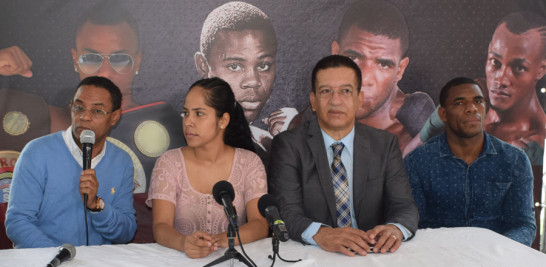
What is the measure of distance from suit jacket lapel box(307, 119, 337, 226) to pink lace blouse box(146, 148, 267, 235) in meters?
0.31

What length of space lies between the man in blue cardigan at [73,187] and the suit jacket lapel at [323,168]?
3.51 feet

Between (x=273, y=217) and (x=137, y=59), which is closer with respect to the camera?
(x=273, y=217)

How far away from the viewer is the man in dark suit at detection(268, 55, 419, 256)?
251 centimetres

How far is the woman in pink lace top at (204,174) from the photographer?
7.59ft

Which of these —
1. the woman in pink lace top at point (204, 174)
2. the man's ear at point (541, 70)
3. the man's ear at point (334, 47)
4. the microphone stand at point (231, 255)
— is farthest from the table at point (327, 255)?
the man's ear at point (541, 70)

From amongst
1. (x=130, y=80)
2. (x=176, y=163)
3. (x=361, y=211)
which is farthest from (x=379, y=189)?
(x=130, y=80)

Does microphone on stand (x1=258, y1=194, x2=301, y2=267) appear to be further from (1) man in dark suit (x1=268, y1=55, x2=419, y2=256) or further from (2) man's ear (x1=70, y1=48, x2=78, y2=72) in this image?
(2) man's ear (x1=70, y1=48, x2=78, y2=72)

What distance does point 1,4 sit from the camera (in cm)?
289

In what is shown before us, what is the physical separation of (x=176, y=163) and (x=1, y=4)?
1.61m

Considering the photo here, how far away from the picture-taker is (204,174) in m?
2.43

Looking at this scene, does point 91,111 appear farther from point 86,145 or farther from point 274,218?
point 274,218

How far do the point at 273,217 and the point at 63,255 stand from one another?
2.50 ft

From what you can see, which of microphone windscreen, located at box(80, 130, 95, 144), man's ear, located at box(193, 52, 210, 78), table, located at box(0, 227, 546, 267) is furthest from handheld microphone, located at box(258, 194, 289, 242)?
man's ear, located at box(193, 52, 210, 78)

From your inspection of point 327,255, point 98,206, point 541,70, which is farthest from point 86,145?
point 541,70
